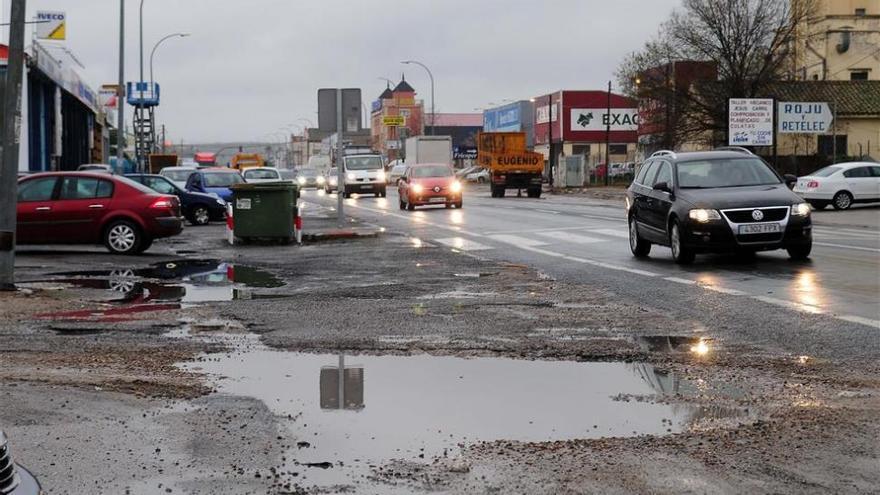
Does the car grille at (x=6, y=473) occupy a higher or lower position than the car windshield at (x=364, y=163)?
lower

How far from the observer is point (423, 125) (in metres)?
168

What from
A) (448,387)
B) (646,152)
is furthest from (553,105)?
(448,387)

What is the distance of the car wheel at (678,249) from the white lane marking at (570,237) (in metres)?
4.99

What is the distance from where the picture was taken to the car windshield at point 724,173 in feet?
55.2

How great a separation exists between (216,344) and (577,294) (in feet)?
16.1

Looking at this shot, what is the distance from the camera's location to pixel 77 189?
20312mm

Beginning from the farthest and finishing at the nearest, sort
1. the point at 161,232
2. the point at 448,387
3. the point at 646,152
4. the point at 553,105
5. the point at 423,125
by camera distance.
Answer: the point at 423,125, the point at 553,105, the point at 646,152, the point at 161,232, the point at 448,387

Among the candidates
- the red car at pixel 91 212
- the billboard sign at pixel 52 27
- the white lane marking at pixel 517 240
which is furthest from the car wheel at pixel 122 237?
the billboard sign at pixel 52 27

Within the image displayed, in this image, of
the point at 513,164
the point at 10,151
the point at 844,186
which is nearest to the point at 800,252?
the point at 10,151

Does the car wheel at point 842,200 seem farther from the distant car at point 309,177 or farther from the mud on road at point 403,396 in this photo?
the distant car at point 309,177

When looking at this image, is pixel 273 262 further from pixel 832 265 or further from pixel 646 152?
pixel 646 152

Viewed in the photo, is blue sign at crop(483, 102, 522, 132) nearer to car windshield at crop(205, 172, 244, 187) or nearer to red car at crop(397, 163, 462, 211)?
red car at crop(397, 163, 462, 211)

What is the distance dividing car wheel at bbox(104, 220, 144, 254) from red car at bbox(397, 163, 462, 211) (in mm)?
19449

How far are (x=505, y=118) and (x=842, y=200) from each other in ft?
248
